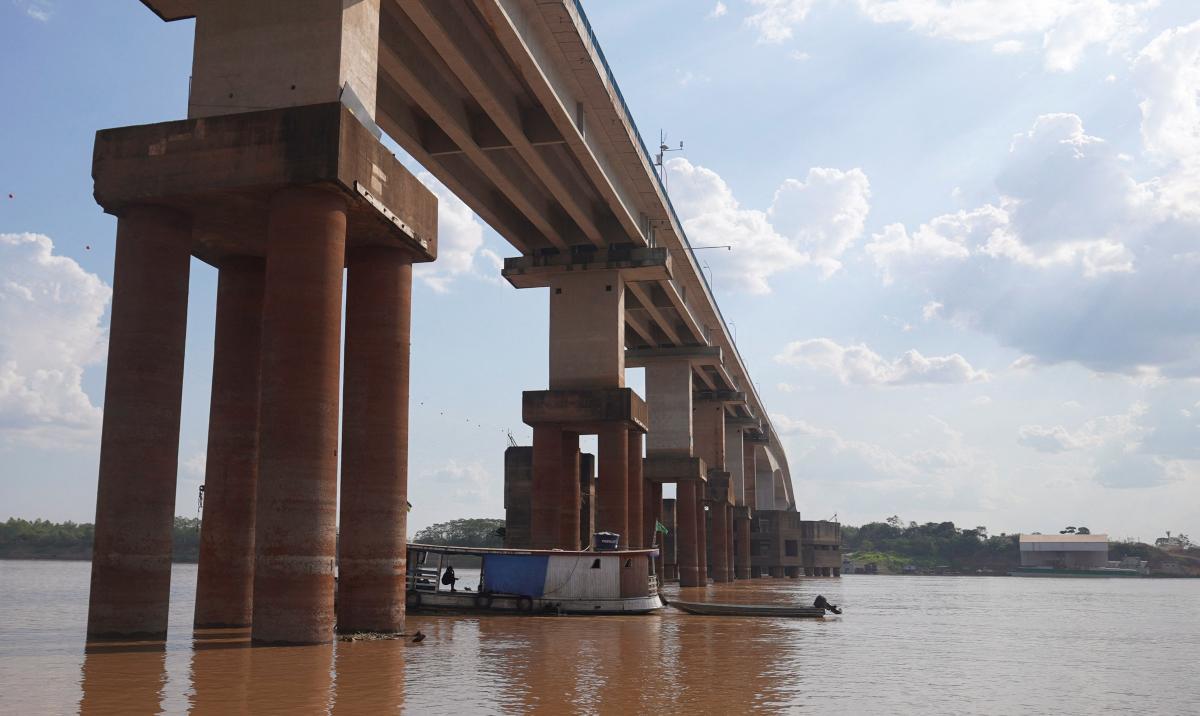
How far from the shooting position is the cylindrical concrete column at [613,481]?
187 feet

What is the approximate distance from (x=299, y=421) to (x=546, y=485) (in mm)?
32142

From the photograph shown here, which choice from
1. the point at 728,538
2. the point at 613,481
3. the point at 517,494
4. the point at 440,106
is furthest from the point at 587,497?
the point at 728,538

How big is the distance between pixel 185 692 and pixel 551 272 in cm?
4192

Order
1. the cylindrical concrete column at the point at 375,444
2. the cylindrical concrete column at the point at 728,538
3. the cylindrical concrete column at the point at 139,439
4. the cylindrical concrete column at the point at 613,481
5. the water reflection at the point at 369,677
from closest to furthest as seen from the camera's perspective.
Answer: the water reflection at the point at 369,677
the cylindrical concrete column at the point at 139,439
the cylindrical concrete column at the point at 375,444
the cylindrical concrete column at the point at 613,481
the cylindrical concrete column at the point at 728,538

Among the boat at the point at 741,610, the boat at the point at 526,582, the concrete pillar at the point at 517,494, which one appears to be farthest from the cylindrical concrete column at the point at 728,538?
the boat at the point at 526,582

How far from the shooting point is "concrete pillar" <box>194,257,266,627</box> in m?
28.2

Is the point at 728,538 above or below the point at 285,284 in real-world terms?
below

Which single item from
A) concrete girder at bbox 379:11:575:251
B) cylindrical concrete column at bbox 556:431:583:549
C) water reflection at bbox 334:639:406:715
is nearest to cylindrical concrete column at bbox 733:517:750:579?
cylindrical concrete column at bbox 556:431:583:549

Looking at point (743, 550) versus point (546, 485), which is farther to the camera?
point (743, 550)

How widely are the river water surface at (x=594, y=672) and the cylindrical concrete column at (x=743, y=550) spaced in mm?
79781

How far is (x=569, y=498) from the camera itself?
54.9 meters

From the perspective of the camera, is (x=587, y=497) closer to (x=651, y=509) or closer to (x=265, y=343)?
(x=651, y=509)

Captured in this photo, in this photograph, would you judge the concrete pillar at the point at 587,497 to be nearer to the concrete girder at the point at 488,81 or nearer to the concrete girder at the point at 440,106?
the concrete girder at the point at 440,106

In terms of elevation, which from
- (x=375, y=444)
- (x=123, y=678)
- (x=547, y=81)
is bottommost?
(x=123, y=678)
